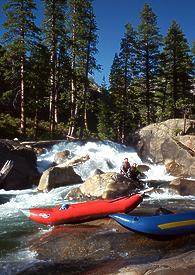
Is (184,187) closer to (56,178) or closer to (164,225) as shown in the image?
(56,178)

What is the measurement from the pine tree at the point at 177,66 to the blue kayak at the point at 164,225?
28.4m

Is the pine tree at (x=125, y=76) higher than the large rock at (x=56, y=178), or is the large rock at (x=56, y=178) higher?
the pine tree at (x=125, y=76)

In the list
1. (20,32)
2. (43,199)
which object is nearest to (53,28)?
(20,32)

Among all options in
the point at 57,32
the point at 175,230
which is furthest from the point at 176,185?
the point at 57,32

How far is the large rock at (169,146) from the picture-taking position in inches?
929

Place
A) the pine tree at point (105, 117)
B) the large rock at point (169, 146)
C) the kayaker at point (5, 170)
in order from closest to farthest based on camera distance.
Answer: the kayaker at point (5, 170) → the large rock at point (169, 146) → the pine tree at point (105, 117)

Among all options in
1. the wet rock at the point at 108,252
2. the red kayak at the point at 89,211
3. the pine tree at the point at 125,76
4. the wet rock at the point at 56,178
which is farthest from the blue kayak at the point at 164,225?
the pine tree at the point at 125,76

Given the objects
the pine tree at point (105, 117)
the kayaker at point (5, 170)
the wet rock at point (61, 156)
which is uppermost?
the pine tree at point (105, 117)

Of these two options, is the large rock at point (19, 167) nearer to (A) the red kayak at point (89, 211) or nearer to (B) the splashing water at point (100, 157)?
(B) the splashing water at point (100, 157)

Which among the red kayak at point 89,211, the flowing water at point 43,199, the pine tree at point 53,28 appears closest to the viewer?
the flowing water at point 43,199

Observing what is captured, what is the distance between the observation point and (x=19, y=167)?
20359mm

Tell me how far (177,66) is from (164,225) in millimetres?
31023

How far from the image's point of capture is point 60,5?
98.3ft

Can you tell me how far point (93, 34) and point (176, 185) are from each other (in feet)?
63.8
